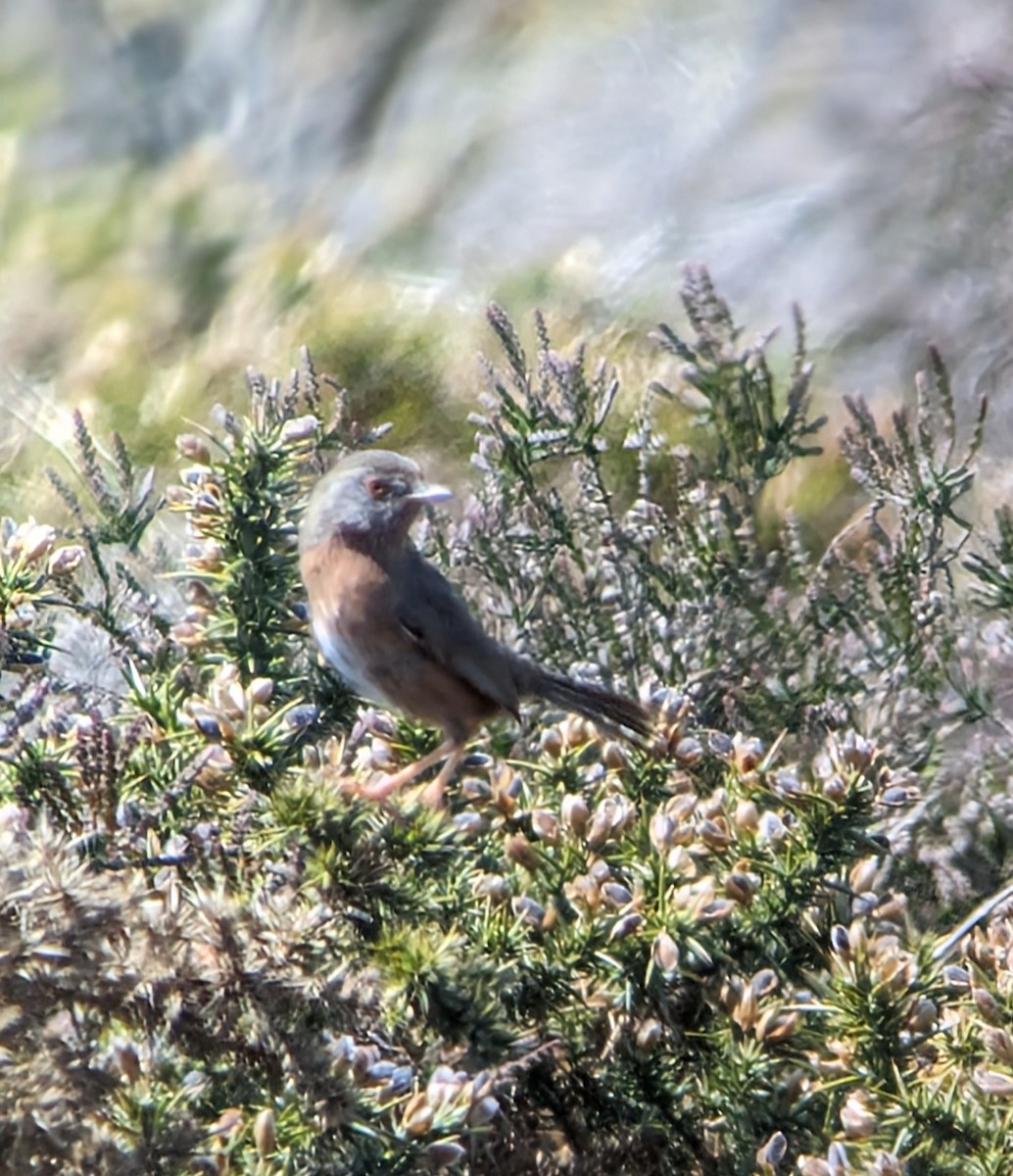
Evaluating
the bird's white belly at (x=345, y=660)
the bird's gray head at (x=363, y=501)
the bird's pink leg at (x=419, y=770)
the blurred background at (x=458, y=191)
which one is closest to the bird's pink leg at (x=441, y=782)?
the bird's pink leg at (x=419, y=770)

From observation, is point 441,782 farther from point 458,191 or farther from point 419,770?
point 458,191

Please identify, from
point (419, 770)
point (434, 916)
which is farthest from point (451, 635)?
point (434, 916)

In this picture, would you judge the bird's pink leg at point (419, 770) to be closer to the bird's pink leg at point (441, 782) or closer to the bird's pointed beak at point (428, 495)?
the bird's pink leg at point (441, 782)

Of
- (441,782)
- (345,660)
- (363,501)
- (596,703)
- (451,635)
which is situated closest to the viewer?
(441,782)

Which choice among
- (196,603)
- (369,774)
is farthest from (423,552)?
(369,774)

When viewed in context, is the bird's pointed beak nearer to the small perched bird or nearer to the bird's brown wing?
the small perched bird
